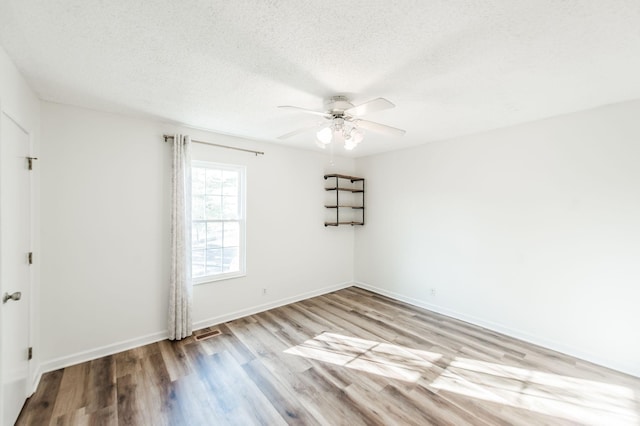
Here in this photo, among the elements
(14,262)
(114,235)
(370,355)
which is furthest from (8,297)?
(370,355)

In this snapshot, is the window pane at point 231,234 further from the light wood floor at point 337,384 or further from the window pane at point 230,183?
the light wood floor at point 337,384

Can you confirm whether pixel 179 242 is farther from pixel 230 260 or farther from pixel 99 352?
pixel 99 352

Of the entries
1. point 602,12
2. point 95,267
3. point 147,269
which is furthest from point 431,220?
point 95,267

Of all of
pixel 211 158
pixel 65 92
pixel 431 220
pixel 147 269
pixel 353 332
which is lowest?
pixel 353 332

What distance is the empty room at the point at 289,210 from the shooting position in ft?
5.21

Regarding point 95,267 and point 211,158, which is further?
point 211,158

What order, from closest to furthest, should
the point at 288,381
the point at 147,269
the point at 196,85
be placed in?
the point at 196,85, the point at 288,381, the point at 147,269

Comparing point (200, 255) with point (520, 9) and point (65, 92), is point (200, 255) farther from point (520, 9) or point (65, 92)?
point (520, 9)

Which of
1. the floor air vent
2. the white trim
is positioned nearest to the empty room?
the white trim

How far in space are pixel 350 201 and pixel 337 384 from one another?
11.1ft

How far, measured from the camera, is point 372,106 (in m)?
1.97

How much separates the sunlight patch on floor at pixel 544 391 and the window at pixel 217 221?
9.31 ft

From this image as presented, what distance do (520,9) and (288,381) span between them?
10.1 feet

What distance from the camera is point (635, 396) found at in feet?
7.18
